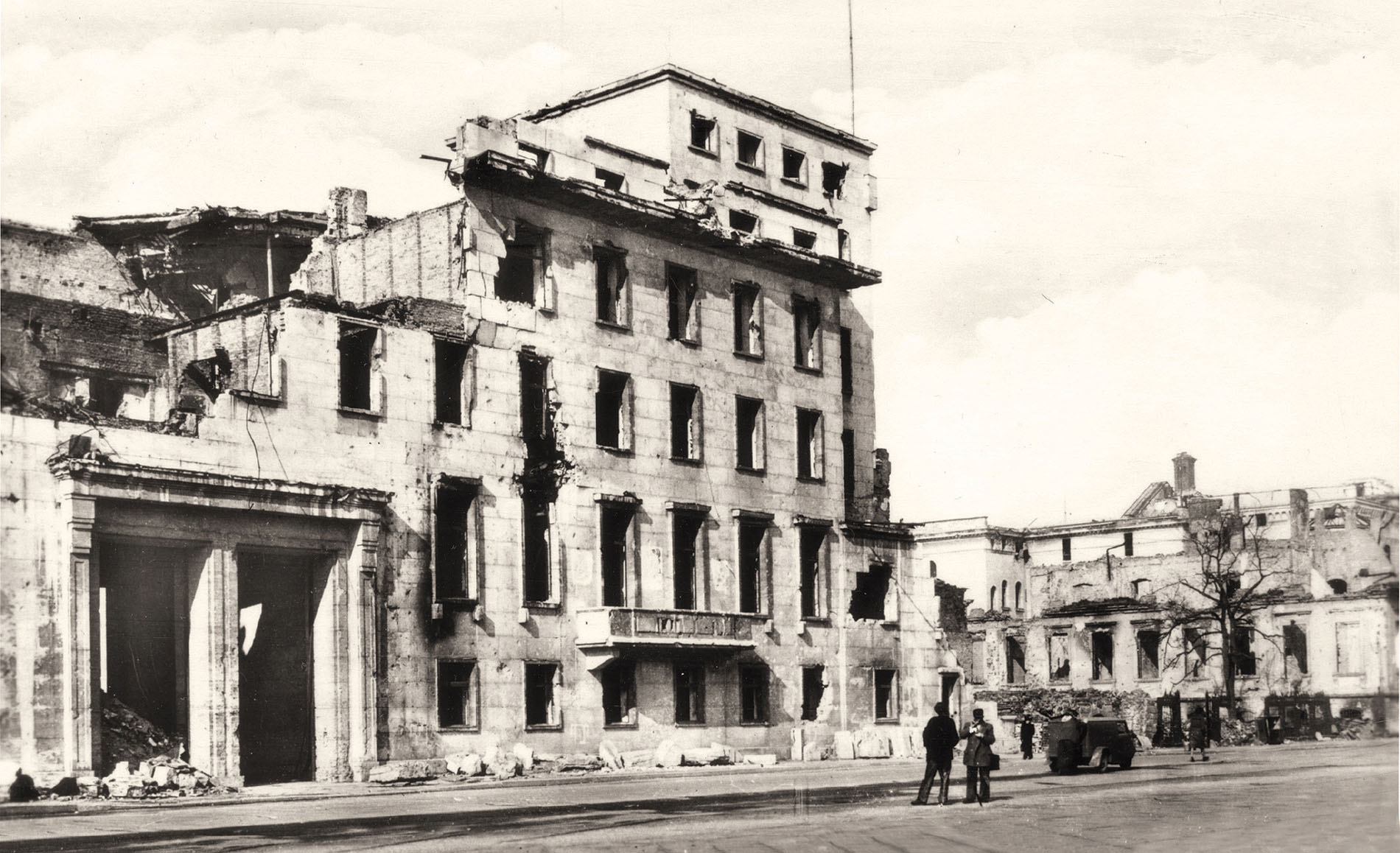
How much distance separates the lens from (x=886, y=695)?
44.8m

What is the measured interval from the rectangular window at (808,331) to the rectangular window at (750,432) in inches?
101

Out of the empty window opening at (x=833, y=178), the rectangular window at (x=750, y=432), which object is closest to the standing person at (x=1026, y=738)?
the rectangular window at (x=750, y=432)

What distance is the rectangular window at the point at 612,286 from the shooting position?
38625 mm

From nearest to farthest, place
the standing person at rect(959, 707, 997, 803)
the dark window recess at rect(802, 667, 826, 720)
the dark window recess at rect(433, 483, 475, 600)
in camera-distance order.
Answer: the standing person at rect(959, 707, 997, 803) → the dark window recess at rect(433, 483, 475, 600) → the dark window recess at rect(802, 667, 826, 720)

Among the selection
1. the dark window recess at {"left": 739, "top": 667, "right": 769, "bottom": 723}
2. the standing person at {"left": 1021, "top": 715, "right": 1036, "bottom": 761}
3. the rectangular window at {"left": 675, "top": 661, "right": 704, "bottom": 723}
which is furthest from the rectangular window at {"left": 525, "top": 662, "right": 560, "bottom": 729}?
the standing person at {"left": 1021, "top": 715, "right": 1036, "bottom": 761}

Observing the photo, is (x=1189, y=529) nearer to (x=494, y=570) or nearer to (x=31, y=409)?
(x=494, y=570)

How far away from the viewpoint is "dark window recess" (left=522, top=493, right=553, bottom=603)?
3597 centimetres

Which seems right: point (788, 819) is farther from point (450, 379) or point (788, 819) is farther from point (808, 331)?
point (808, 331)

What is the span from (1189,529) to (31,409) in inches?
1999

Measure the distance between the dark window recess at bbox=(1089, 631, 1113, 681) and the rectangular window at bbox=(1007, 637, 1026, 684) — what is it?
14.9 feet

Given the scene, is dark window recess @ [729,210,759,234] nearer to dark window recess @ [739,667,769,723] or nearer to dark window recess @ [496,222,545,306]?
dark window recess @ [496,222,545,306]

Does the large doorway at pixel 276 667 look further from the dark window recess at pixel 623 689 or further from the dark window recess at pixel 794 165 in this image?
the dark window recess at pixel 794 165

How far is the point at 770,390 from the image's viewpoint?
140 feet

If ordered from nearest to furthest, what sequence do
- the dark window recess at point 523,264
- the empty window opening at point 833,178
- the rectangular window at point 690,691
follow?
the dark window recess at point 523,264
the rectangular window at point 690,691
the empty window opening at point 833,178
